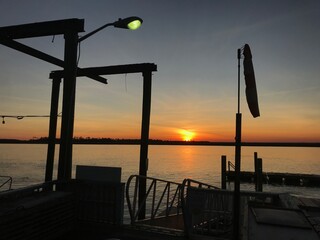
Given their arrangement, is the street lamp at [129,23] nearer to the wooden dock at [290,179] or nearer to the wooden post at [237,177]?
the wooden post at [237,177]

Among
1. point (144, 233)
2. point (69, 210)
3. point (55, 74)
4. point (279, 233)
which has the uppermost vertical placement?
point (55, 74)

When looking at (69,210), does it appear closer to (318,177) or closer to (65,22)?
(65,22)

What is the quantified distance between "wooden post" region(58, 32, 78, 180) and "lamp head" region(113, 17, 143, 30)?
1.21 m

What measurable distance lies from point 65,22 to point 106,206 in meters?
4.80

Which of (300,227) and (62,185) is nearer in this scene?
(300,227)

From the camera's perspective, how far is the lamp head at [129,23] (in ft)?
22.3

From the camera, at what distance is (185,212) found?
7.03 m

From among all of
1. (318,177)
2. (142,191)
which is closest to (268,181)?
(318,177)

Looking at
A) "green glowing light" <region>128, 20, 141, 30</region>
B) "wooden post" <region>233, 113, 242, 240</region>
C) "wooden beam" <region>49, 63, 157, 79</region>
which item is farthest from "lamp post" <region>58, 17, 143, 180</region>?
"wooden post" <region>233, 113, 242, 240</region>

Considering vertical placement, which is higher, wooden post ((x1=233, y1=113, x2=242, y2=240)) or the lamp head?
the lamp head

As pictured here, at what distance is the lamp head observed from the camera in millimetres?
6805

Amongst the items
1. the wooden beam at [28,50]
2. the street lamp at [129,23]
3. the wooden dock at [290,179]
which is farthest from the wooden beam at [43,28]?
the wooden dock at [290,179]

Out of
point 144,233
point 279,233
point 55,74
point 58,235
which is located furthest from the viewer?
point 55,74

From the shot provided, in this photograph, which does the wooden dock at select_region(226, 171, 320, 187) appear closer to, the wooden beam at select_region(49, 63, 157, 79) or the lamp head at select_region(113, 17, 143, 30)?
the wooden beam at select_region(49, 63, 157, 79)
